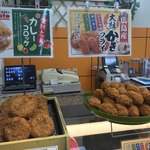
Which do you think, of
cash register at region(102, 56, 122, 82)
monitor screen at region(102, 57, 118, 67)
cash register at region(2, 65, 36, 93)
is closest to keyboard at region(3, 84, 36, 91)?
cash register at region(2, 65, 36, 93)

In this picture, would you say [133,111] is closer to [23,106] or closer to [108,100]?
[108,100]

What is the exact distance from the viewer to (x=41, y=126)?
0.69 metres

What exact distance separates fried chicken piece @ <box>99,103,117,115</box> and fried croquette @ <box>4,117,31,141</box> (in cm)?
34

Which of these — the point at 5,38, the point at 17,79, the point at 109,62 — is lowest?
the point at 17,79

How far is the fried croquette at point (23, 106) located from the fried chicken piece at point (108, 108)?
0.30 m

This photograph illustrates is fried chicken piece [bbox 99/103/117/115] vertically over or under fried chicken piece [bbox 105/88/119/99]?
under

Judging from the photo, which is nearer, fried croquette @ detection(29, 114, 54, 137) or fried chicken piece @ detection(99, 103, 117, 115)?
fried croquette @ detection(29, 114, 54, 137)

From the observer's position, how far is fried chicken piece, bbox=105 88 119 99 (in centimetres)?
93

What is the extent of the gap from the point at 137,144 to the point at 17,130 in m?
0.59

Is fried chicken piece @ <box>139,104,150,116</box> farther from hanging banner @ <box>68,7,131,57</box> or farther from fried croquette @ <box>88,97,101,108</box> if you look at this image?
hanging banner @ <box>68,7,131,57</box>

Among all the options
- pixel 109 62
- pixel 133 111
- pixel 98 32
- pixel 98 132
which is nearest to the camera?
pixel 133 111

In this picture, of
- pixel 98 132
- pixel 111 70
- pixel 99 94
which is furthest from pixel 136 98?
pixel 111 70

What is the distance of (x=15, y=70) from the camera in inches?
105

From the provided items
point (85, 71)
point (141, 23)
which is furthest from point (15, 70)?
point (141, 23)
